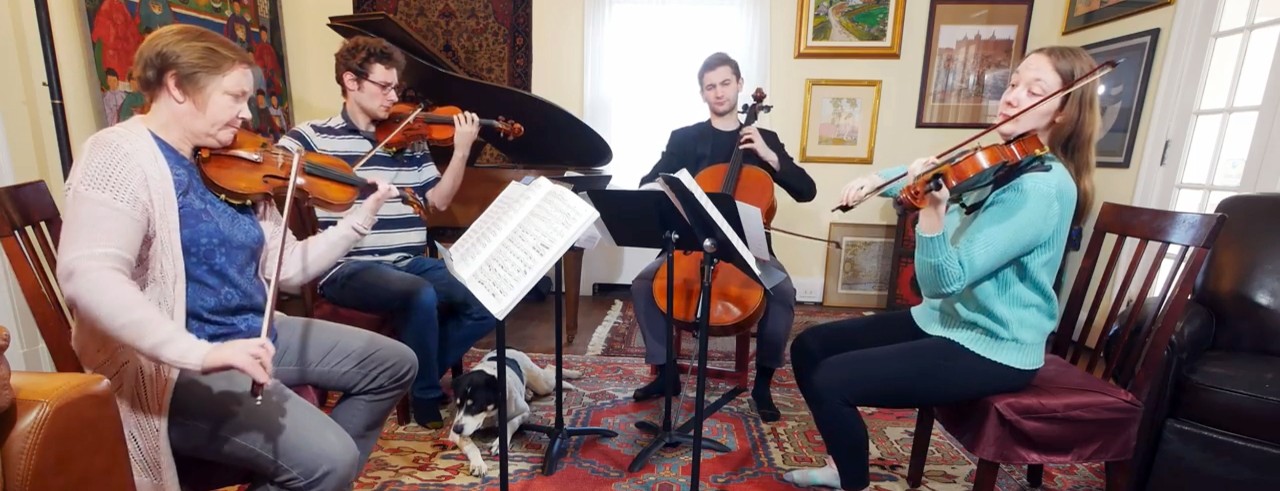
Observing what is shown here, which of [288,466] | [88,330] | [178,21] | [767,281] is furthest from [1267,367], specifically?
[178,21]

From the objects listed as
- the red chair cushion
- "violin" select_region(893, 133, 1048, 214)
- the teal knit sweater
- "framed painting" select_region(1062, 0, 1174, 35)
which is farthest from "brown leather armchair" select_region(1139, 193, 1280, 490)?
"framed painting" select_region(1062, 0, 1174, 35)

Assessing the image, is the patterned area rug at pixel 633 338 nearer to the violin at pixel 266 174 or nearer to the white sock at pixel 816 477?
the white sock at pixel 816 477

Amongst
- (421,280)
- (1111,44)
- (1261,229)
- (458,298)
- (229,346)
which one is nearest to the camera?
(229,346)

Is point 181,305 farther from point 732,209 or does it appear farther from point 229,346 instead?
point 732,209

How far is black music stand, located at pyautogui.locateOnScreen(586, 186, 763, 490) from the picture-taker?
3.93ft

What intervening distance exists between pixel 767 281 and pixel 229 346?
41.6 inches

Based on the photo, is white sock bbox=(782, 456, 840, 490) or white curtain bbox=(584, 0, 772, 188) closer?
white sock bbox=(782, 456, 840, 490)

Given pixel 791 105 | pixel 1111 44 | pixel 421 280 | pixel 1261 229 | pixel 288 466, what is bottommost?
pixel 288 466

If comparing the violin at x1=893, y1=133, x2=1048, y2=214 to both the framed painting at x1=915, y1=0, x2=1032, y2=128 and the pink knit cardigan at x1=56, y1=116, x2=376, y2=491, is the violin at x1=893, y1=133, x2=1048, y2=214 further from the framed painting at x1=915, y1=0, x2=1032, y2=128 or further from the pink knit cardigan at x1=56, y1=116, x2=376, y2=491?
the framed painting at x1=915, y1=0, x2=1032, y2=128

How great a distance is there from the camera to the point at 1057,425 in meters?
1.10

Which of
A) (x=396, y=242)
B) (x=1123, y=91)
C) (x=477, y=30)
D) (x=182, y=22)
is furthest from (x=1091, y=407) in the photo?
(x=182, y=22)

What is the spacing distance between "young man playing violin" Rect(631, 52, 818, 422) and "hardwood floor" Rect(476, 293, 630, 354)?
64 cm

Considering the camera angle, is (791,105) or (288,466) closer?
(288,466)

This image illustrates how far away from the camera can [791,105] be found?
3051mm
